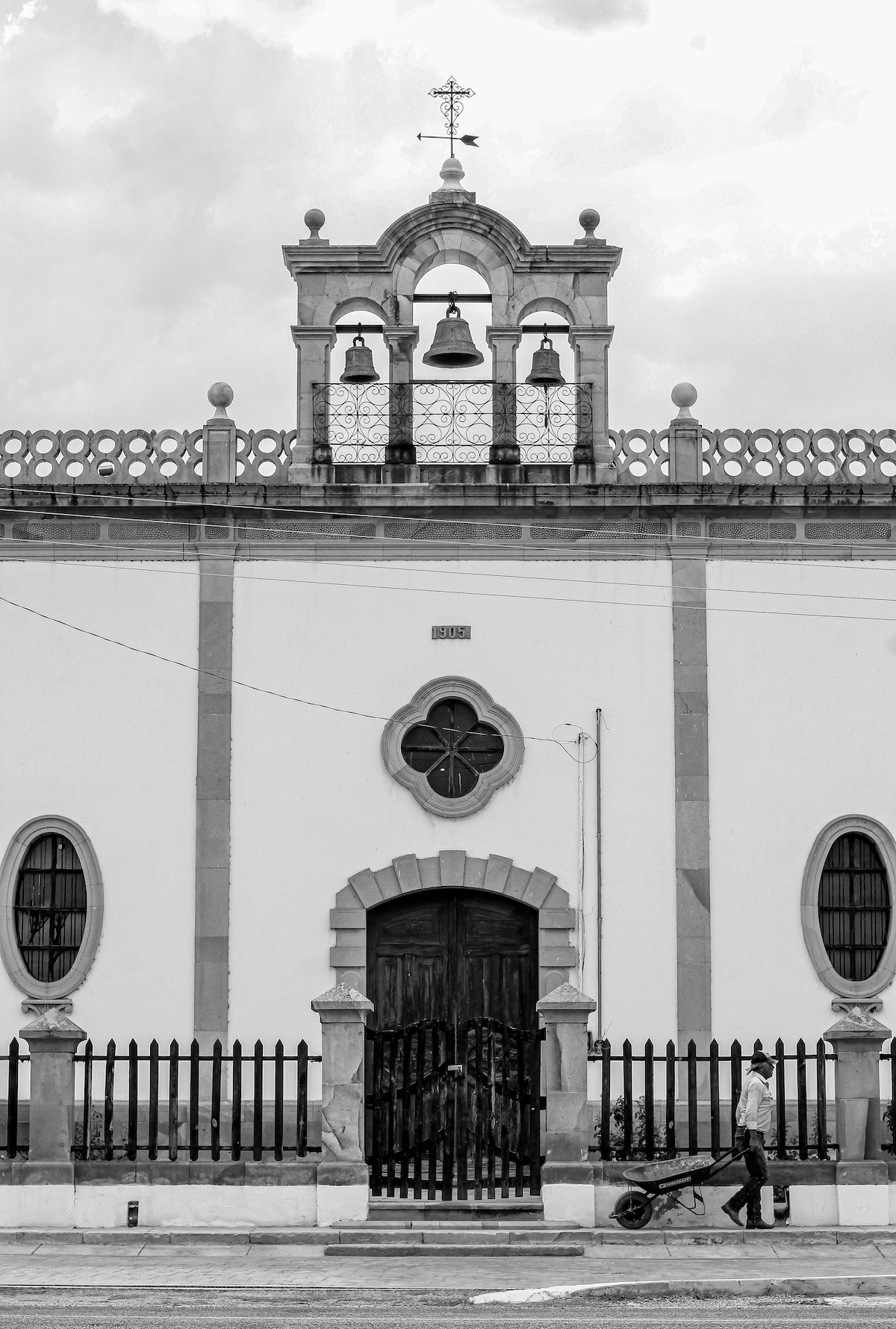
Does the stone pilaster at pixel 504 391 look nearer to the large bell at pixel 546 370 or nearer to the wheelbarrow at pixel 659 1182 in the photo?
the large bell at pixel 546 370

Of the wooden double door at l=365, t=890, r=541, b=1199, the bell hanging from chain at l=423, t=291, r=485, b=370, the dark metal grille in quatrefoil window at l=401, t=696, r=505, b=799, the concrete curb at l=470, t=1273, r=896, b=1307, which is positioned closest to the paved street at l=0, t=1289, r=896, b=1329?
the concrete curb at l=470, t=1273, r=896, b=1307

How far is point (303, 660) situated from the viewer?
1977cm

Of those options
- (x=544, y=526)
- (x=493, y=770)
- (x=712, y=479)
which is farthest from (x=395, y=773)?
(x=712, y=479)

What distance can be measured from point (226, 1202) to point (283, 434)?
26.1 ft

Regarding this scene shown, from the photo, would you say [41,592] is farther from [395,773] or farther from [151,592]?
[395,773]

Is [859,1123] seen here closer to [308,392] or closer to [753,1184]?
[753,1184]

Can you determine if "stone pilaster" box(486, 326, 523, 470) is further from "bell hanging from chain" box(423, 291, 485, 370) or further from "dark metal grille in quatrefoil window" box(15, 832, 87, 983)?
"dark metal grille in quatrefoil window" box(15, 832, 87, 983)

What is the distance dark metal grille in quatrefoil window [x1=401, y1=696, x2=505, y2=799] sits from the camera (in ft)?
64.4

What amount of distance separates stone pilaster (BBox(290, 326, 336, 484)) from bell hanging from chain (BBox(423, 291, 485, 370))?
106 centimetres

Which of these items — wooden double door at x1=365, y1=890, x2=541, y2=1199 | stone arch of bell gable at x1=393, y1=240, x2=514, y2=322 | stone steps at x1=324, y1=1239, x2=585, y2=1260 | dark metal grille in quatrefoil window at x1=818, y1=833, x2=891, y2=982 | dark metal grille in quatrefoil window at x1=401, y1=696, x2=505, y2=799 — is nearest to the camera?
stone steps at x1=324, y1=1239, x2=585, y2=1260

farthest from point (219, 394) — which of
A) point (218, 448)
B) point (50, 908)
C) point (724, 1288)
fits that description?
A: point (724, 1288)

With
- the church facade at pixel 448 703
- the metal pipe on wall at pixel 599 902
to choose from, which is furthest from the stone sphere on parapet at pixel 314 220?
the metal pipe on wall at pixel 599 902

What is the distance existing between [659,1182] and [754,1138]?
2.81ft

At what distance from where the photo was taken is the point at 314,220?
2022 centimetres
